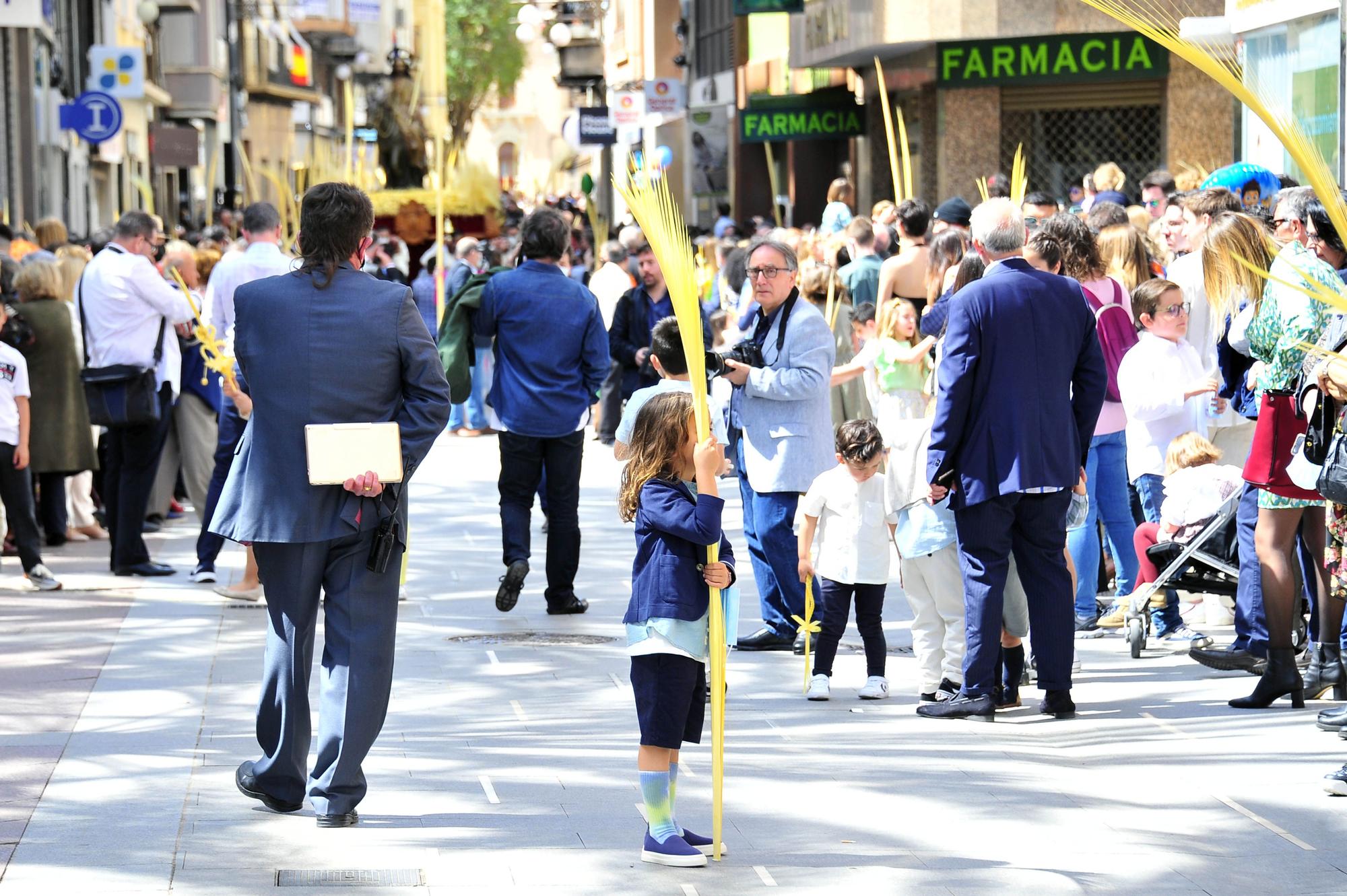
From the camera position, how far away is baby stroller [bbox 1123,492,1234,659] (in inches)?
356

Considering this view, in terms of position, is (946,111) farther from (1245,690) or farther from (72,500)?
(1245,690)

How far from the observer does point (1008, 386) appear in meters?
7.73

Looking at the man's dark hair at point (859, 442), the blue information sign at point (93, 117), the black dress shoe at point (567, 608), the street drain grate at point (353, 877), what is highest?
the blue information sign at point (93, 117)

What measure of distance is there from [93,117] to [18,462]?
16956mm

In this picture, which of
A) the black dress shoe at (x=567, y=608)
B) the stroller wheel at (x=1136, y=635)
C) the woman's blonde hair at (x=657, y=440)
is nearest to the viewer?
the woman's blonde hair at (x=657, y=440)

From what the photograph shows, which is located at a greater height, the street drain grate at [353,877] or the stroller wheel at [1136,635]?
the stroller wheel at [1136,635]

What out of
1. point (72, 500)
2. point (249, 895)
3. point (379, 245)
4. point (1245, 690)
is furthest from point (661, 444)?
point (379, 245)

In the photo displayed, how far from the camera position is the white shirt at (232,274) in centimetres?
1102

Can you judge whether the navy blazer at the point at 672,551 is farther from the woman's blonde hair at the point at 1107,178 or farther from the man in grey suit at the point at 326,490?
the woman's blonde hair at the point at 1107,178

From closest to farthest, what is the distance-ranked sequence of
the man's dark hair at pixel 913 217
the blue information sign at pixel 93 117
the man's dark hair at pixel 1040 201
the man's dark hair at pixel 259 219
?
the man's dark hair at pixel 259 219 < the man's dark hair at pixel 913 217 < the man's dark hair at pixel 1040 201 < the blue information sign at pixel 93 117

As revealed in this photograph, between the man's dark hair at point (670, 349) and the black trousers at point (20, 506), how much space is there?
13.7 ft

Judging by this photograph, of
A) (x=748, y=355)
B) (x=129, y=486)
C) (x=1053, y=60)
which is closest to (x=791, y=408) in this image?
(x=748, y=355)

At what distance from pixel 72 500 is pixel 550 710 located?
6638 mm

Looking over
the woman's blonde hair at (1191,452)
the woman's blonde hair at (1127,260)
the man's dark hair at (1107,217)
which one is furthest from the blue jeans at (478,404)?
the woman's blonde hair at (1191,452)
